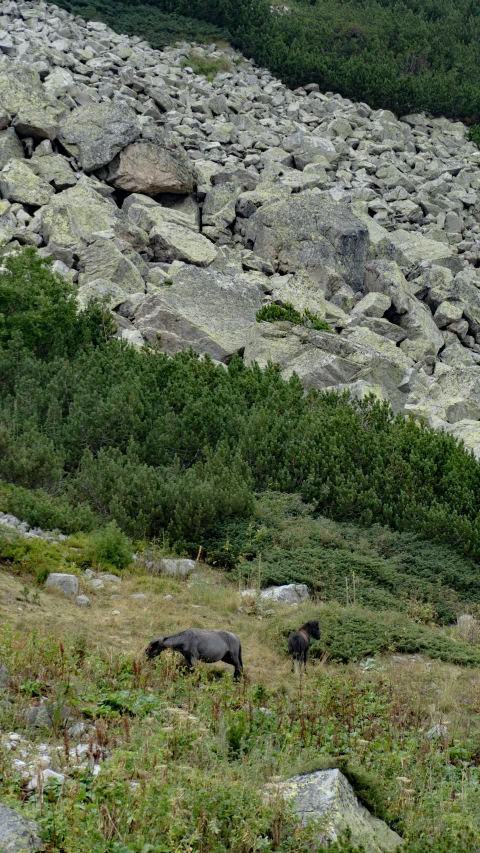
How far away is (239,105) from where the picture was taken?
48.0 metres

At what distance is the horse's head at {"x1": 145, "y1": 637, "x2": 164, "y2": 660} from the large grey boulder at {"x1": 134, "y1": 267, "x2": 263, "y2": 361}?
18.2 meters

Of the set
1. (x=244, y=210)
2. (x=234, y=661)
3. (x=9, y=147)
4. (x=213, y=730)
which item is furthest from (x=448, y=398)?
(x=213, y=730)

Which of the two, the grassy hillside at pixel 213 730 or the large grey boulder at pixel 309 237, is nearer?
the grassy hillside at pixel 213 730

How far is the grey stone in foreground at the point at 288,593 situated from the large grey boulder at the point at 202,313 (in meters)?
13.7

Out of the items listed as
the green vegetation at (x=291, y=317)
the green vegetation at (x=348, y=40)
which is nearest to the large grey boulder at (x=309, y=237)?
the green vegetation at (x=291, y=317)

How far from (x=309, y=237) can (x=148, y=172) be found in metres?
7.34

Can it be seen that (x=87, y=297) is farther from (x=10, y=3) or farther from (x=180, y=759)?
(x=10, y=3)

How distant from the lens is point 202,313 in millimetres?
28234

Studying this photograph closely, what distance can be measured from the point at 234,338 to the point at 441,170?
76.4ft

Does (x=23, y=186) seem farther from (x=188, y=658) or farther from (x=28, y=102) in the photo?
(x=188, y=658)

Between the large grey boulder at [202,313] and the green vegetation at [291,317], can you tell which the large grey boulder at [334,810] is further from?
the green vegetation at [291,317]

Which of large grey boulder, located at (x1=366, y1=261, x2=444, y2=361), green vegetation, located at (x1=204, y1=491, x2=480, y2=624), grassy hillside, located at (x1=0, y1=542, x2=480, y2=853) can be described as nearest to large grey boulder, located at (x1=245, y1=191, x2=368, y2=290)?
large grey boulder, located at (x1=366, y1=261, x2=444, y2=361)

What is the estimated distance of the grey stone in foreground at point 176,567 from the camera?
13.7m

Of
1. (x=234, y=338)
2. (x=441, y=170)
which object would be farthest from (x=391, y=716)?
(x=441, y=170)
